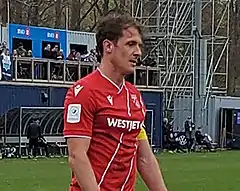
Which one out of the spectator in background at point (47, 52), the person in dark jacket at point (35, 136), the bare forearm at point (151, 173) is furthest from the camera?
the spectator in background at point (47, 52)

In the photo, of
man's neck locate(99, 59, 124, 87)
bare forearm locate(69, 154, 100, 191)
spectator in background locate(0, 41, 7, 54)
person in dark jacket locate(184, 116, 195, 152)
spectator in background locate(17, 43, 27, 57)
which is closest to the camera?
bare forearm locate(69, 154, 100, 191)

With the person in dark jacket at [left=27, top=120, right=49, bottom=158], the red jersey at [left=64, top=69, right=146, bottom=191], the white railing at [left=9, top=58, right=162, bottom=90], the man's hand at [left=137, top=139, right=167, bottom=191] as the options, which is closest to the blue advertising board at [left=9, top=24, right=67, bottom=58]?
the white railing at [left=9, top=58, right=162, bottom=90]

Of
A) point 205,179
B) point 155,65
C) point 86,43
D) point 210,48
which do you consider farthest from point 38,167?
point 210,48

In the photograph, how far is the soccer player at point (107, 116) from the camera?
17.5ft

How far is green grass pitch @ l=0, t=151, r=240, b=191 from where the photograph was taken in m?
20.3

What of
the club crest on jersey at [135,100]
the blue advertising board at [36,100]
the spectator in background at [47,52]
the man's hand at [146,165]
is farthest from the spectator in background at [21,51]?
the club crest on jersey at [135,100]

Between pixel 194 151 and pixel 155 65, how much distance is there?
5060 millimetres

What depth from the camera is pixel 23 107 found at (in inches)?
1471

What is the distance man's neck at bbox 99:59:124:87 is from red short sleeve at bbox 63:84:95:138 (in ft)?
0.59

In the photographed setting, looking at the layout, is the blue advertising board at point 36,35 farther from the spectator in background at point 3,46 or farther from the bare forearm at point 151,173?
the bare forearm at point 151,173

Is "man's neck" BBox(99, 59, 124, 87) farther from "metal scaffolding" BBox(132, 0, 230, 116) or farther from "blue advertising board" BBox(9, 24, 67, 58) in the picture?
"metal scaffolding" BBox(132, 0, 230, 116)

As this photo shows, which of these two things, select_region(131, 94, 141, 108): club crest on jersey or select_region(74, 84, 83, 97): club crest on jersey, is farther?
select_region(131, 94, 141, 108): club crest on jersey

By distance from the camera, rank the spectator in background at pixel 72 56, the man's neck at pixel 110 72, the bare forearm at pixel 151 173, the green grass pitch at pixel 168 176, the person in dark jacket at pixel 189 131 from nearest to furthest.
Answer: the man's neck at pixel 110 72, the bare forearm at pixel 151 173, the green grass pitch at pixel 168 176, the spectator in background at pixel 72 56, the person in dark jacket at pixel 189 131

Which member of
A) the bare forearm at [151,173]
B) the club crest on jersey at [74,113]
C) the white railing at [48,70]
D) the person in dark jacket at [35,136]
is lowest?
the person in dark jacket at [35,136]
